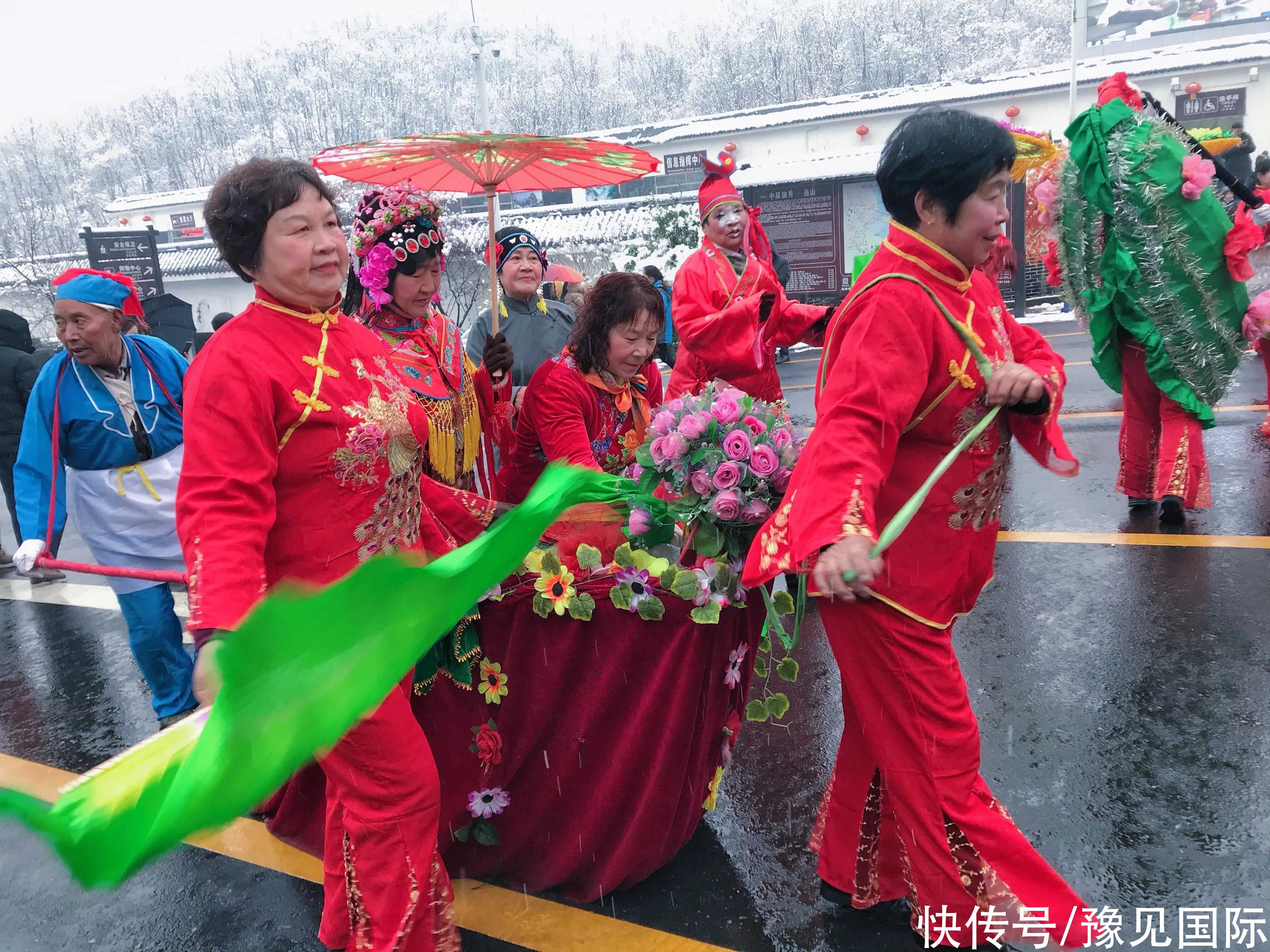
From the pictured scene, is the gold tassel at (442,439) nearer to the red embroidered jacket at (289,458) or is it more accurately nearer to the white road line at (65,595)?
the red embroidered jacket at (289,458)

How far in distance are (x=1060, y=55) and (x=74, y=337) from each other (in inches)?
2230

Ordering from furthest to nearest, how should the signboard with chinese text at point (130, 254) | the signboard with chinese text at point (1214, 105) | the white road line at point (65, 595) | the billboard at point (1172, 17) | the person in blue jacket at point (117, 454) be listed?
1. the billboard at point (1172, 17)
2. the signboard with chinese text at point (1214, 105)
3. the signboard with chinese text at point (130, 254)
4. the white road line at point (65, 595)
5. the person in blue jacket at point (117, 454)

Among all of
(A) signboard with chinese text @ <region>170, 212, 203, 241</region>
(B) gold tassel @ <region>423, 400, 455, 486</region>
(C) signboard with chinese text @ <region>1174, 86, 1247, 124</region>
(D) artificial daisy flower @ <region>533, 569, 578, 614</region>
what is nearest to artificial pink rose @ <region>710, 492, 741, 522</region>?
(D) artificial daisy flower @ <region>533, 569, 578, 614</region>

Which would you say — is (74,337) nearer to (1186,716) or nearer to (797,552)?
(797,552)

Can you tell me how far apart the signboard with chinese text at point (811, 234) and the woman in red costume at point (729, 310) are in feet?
37.0

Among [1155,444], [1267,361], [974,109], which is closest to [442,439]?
[1155,444]

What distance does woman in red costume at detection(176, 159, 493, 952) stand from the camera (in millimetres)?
1856

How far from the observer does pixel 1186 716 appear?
310 cm

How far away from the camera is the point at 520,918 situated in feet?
8.09

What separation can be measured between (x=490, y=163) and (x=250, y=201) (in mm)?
1820

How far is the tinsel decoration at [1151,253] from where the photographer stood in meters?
4.45

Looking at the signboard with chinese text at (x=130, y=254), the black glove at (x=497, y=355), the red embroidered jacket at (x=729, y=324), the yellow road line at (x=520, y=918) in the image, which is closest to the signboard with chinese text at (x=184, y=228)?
the signboard with chinese text at (x=130, y=254)

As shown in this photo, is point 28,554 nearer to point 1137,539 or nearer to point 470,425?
point 470,425

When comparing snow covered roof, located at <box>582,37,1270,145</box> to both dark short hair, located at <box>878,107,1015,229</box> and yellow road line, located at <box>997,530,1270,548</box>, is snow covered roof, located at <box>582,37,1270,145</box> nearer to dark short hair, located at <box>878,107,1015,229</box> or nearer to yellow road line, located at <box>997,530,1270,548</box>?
yellow road line, located at <box>997,530,1270,548</box>
